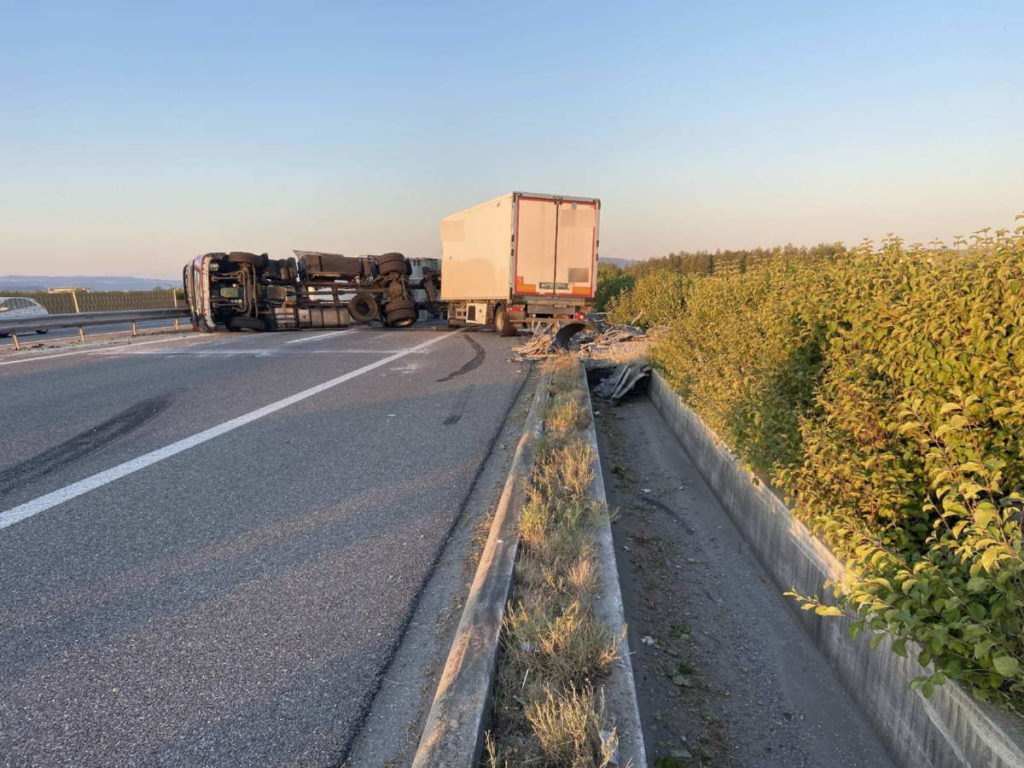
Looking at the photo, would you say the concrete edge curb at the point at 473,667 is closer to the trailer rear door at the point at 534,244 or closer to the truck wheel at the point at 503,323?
the trailer rear door at the point at 534,244

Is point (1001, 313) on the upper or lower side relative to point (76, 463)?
upper

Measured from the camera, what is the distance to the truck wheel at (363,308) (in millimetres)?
20322

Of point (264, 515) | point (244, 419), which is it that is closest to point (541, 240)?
point (244, 419)

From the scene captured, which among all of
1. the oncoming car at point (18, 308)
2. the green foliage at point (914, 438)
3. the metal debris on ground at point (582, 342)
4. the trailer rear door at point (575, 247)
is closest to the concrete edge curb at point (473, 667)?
the green foliage at point (914, 438)

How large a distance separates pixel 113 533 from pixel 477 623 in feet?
9.27

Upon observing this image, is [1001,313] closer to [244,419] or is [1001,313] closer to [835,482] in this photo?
[835,482]

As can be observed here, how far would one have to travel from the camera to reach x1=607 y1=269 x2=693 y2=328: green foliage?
43.3 ft

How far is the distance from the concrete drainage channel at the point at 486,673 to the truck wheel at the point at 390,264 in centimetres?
1821

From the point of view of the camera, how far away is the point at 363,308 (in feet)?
67.6

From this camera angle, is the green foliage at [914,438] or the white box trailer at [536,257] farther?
the white box trailer at [536,257]

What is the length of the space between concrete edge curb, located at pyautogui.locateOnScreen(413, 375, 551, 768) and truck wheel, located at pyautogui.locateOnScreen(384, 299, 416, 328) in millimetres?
17355

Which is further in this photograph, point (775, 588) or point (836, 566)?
point (775, 588)

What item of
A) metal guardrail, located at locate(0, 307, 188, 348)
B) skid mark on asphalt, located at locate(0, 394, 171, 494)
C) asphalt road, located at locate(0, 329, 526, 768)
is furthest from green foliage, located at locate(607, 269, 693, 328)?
metal guardrail, located at locate(0, 307, 188, 348)

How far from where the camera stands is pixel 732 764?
2439 millimetres
